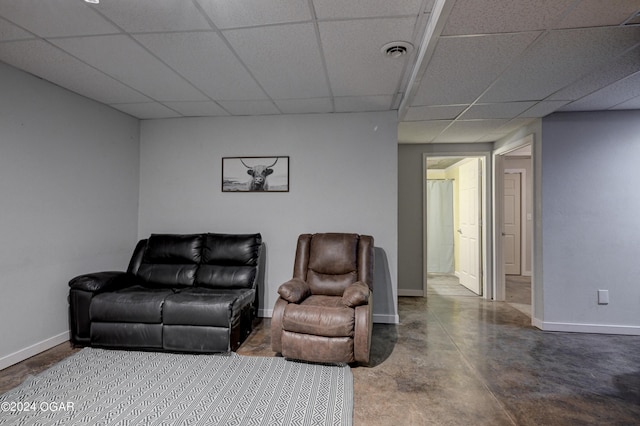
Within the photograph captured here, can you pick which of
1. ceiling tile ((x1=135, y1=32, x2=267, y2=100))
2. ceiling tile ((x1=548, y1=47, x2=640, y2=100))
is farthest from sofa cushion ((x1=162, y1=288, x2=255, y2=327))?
ceiling tile ((x1=548, y1=47, x2=640, y2=100))

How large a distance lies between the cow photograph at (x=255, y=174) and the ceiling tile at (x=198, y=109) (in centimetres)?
55

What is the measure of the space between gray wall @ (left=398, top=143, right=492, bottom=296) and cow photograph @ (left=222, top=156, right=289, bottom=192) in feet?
6.55

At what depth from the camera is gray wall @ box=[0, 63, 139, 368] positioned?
243 centimetres

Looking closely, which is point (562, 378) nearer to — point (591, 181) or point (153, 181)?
point (591, 181)

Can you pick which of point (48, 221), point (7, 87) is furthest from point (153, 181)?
point (7, 87)

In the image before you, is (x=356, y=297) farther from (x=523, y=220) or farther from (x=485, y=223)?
(x=523, y=220)

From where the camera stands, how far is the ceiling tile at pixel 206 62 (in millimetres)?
2100

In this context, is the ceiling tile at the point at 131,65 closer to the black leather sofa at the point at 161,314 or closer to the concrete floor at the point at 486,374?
the black leather sofa at the point at 161,314

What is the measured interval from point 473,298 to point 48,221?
519 cm

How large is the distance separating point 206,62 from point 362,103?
1.60m

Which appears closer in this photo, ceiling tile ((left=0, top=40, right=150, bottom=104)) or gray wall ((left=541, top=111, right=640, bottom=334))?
ceiling tile ((left=0, top=40, right=150, bottom=104))

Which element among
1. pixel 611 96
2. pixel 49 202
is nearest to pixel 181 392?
pixel 49 202

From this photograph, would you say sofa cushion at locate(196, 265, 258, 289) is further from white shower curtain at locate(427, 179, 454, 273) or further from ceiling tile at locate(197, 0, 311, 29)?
white shower curtain at locate(427, 179, 454, 273)

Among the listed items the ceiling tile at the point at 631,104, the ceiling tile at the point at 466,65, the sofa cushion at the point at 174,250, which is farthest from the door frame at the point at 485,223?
the sofa cushion at the point at 174,250
